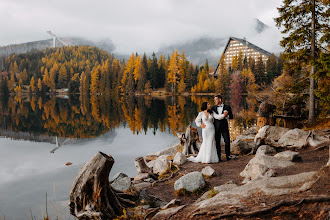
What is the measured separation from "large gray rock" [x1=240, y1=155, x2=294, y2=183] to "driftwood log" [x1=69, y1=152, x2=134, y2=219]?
344 centimetres

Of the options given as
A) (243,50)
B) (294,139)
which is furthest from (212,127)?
(243,50)

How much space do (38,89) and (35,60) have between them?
1686 inches

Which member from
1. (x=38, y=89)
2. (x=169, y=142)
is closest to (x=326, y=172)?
(x=169, y=142)

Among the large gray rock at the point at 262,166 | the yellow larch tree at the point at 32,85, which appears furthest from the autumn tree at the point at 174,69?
the yellow larch tree at the point at 32,85

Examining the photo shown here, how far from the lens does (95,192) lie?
530 centimetres

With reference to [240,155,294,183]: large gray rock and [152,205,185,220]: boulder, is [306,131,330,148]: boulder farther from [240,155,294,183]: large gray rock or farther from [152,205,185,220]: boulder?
[152,205,185,220]: boulder

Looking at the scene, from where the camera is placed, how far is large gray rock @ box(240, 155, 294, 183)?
672 cm

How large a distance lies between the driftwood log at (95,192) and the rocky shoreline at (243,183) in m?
0.44

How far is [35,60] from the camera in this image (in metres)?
156

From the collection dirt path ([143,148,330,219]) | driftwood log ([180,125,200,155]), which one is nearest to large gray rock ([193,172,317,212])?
dirt path ([143,148,330,219])

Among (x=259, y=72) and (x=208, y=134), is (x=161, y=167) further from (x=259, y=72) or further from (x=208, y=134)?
(x=259, y=72)

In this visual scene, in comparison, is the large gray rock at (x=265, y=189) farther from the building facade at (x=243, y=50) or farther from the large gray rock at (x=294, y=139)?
the building facade at (x=243, y=50)

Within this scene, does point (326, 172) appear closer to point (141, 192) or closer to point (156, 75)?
point (141, 192)

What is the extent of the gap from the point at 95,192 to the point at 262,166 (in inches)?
169
